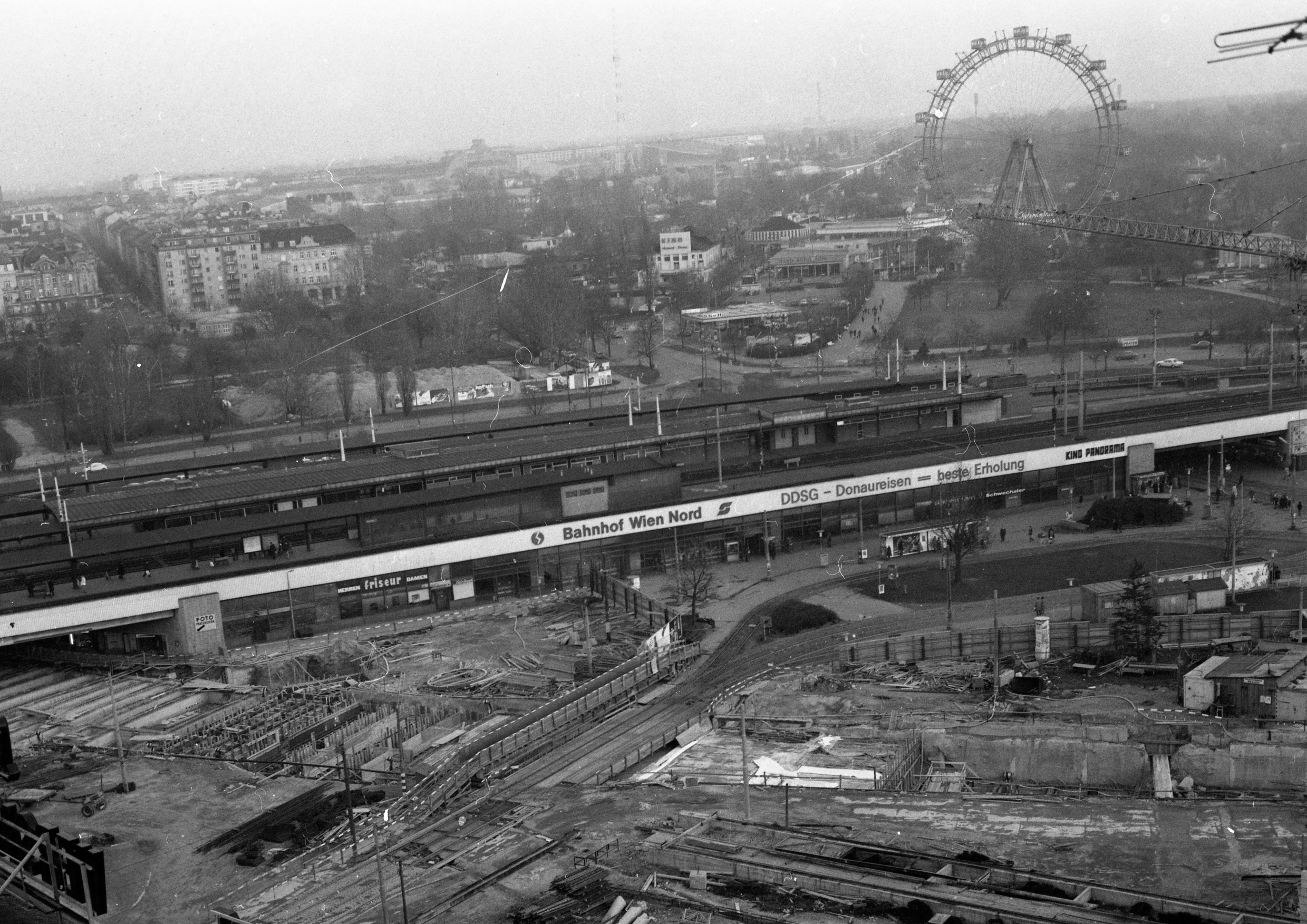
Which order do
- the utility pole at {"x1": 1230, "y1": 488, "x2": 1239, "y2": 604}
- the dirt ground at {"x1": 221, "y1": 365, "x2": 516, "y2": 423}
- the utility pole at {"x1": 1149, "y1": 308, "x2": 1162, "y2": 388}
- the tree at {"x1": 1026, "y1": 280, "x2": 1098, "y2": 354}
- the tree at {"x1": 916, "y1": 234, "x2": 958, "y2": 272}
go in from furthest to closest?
the tree at {"x1": 916, "y1": 234, "x2": 958, "y2": 272} < the tree at {"x1": 1026, "y1": 280, "x2": 1098, "y2": 354} < the dirt ground at {"x1": 221, "y1": 365, "x2": 516, "y2": 423} < the utility pole at {"x1": 1149, "y1": 308, "x2": 1162, "y2": 388} < the utility pole at {"x1": 1230, "y1": 488, "x2": 1239, "y2": 604}

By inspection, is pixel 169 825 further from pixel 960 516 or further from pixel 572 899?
pixel 960 516

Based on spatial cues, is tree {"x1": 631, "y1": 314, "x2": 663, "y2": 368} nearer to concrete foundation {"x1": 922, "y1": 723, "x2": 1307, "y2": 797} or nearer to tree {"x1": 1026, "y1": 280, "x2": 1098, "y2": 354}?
tree {"x1": 1026, "y1": 280, "x2": 1098, "y2": 354}

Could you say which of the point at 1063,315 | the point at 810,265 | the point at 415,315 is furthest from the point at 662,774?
the point at 810,265

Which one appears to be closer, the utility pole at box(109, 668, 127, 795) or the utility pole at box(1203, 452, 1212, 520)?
the utility pole at box(109, 668, 127, 795)

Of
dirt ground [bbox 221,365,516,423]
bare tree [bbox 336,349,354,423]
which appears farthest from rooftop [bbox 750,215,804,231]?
bare tree [bbox 336,349,354,423]

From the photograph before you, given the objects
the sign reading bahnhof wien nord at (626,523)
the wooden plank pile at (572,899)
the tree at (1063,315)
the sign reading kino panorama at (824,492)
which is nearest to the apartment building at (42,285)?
the tree at (1063,315)

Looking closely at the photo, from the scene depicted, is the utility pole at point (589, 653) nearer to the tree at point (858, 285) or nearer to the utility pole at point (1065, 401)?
the utility pole at point (1065, 401)
